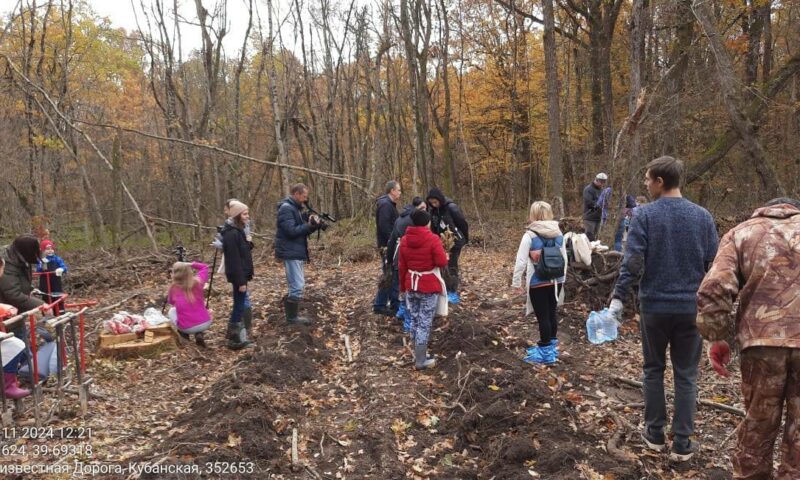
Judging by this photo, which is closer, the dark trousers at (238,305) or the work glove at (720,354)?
the work glove at (720,354)

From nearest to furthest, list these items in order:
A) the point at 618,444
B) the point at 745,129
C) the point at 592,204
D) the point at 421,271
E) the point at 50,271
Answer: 1. the point at 618,444
2. the point at 421,271
3. the point at 50,271
4. the point at 592,204
5. the point at 745,129

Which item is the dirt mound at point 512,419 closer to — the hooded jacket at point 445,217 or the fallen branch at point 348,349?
the fallen branch at point 348,349

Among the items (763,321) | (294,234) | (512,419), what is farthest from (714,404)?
(294,234)

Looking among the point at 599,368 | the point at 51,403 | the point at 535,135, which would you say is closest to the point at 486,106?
the point at 535,135

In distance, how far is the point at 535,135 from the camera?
2428 cm

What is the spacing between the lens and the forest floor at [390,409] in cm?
410

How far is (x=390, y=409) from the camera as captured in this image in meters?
5.30

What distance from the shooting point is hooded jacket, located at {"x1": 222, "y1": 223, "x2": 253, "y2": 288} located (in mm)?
7156

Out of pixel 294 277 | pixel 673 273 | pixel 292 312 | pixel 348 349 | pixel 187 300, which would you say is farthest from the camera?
pixel 292 312

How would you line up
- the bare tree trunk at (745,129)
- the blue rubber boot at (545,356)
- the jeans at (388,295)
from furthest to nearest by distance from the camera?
the bare tree trunk at (745,129), the jeans at (388,295), the blue rubber boot at (545,356)

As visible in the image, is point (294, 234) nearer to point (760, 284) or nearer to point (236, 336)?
point (236, 336)

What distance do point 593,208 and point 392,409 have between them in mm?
8079

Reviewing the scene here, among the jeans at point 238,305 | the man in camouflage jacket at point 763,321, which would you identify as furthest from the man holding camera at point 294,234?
the man in camouflage jacket at point 763,321

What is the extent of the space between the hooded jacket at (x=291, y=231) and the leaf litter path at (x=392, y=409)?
1.18 meters
